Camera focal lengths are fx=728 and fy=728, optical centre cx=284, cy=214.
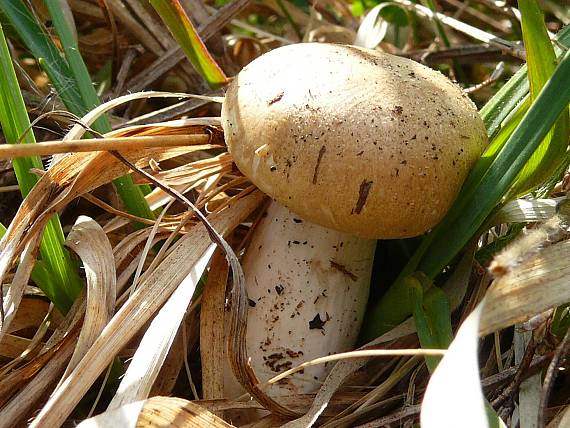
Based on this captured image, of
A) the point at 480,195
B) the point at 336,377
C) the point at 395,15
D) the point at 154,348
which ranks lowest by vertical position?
the point at 336,377

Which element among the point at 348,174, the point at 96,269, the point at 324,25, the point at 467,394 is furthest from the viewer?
the point at 324,25

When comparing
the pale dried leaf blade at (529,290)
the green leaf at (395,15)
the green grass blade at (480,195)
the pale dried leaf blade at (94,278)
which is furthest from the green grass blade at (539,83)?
the green leaf at (395,15)

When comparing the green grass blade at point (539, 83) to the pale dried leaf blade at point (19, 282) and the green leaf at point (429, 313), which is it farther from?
the pale dried leaf blade at point (19, 282)

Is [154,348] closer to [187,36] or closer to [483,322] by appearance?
[483,322]

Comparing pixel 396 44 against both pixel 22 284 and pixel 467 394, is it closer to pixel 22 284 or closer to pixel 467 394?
pixel 22 284

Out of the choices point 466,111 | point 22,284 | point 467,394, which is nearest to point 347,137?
point 466,111

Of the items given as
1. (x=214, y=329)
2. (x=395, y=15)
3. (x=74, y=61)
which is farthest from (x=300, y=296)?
(x=395, y=15)

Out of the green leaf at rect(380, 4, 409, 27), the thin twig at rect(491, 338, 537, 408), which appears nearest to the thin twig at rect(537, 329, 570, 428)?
the thin twig at rect(491, 338, 537, 408)
